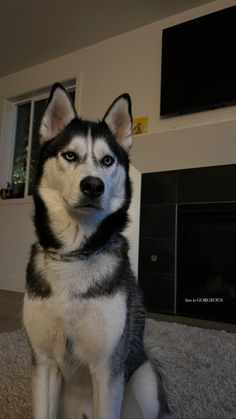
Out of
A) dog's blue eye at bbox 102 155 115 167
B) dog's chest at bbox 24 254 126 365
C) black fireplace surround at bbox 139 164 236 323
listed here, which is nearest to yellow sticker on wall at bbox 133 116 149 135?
black fireplace surround at bbox 139 164 236 323

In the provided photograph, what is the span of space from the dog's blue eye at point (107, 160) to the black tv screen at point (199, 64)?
229cm

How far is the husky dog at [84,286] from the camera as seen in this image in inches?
35.9

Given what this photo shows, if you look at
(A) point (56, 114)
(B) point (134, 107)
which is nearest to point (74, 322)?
(A) point (56, 114)

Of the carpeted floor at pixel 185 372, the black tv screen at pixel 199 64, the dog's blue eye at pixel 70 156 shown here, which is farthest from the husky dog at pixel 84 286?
the black tv screen at pixel 199 64

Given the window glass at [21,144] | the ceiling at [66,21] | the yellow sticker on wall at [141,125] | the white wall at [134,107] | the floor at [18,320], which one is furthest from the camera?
the window glass at [21,144]

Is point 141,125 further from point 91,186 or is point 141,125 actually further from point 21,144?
point 91,186

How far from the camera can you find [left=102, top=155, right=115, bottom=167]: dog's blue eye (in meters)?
1.10

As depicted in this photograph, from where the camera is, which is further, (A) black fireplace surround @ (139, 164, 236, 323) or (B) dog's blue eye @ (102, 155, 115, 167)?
(A) black fireplace surround @ (139, 164, 236, 323)

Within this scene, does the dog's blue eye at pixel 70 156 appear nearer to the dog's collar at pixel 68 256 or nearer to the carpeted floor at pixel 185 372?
the dog's collar at pixel 68 256

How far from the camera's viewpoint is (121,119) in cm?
122

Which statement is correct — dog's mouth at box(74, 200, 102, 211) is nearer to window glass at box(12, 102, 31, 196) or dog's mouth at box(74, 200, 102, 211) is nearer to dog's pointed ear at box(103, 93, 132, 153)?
dog's pointed ear at box(103, 93, 132, 153)

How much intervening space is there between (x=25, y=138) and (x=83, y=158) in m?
4.11

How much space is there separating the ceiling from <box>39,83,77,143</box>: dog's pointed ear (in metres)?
2.77

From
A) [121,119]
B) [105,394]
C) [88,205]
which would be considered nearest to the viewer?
[105,394]
